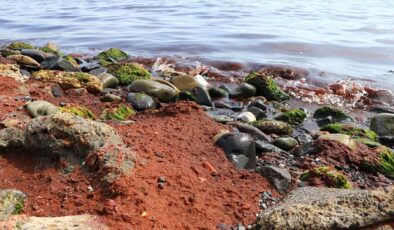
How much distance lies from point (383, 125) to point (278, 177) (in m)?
2.94

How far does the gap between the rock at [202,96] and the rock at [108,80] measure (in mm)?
1376

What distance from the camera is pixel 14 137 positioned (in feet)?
11.2

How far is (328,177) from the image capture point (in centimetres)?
375

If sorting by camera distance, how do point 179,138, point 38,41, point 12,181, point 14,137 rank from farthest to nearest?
point 38,41 → point 179,138 → point 14,137 → point 12,181

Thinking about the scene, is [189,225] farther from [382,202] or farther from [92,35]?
[92,35]

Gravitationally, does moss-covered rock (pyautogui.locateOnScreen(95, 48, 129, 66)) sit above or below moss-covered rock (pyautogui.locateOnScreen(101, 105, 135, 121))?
below

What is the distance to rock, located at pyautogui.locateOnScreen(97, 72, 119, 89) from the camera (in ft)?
22.9

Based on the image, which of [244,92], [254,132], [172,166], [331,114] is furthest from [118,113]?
[331,114]

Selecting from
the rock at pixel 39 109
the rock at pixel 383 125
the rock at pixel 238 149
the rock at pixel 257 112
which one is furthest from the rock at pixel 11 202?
the rock at pixel 383 125

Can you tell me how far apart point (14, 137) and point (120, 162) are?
0.95 meters

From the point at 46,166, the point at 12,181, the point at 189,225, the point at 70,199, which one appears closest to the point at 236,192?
the point at 189,225

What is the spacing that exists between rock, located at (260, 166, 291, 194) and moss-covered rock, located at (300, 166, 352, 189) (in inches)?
9.8

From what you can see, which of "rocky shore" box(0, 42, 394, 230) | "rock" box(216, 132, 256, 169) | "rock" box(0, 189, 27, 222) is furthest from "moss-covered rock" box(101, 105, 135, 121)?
"rock" box(0, 189, 27, 222)

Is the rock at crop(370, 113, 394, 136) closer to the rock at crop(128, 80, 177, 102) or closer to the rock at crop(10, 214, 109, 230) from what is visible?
the rock at crop(128, 80, 177, 102)
